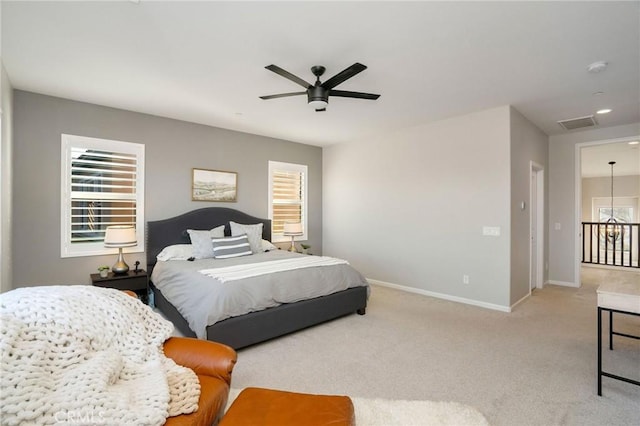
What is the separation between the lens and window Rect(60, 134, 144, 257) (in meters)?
3.80

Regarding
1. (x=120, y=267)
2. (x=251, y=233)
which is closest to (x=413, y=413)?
(x=251, y=233)

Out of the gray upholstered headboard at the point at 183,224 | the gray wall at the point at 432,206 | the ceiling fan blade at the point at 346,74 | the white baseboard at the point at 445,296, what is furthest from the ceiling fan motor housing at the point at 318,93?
the white baseboard at the point at 445,296

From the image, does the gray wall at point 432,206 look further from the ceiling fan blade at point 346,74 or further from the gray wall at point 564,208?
the ceiling fan blade at point 346,74

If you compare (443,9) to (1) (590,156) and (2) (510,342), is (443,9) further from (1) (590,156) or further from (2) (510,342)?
(1) (590,156)


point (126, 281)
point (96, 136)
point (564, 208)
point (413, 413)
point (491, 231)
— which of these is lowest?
point (413, 413)

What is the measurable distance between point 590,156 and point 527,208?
418cm

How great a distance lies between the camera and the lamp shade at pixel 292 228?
18.3 feet

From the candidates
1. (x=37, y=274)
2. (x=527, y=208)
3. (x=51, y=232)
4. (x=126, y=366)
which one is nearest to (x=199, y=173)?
(x=51, y=232)

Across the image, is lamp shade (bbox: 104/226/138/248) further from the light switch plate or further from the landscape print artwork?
the light switch plate

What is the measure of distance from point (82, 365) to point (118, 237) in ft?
9.26

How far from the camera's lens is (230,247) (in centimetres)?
425

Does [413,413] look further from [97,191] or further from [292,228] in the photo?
[97,191]

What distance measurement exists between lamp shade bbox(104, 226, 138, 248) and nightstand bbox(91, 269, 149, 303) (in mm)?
393

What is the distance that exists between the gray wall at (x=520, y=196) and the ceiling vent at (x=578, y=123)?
0.40 metres
